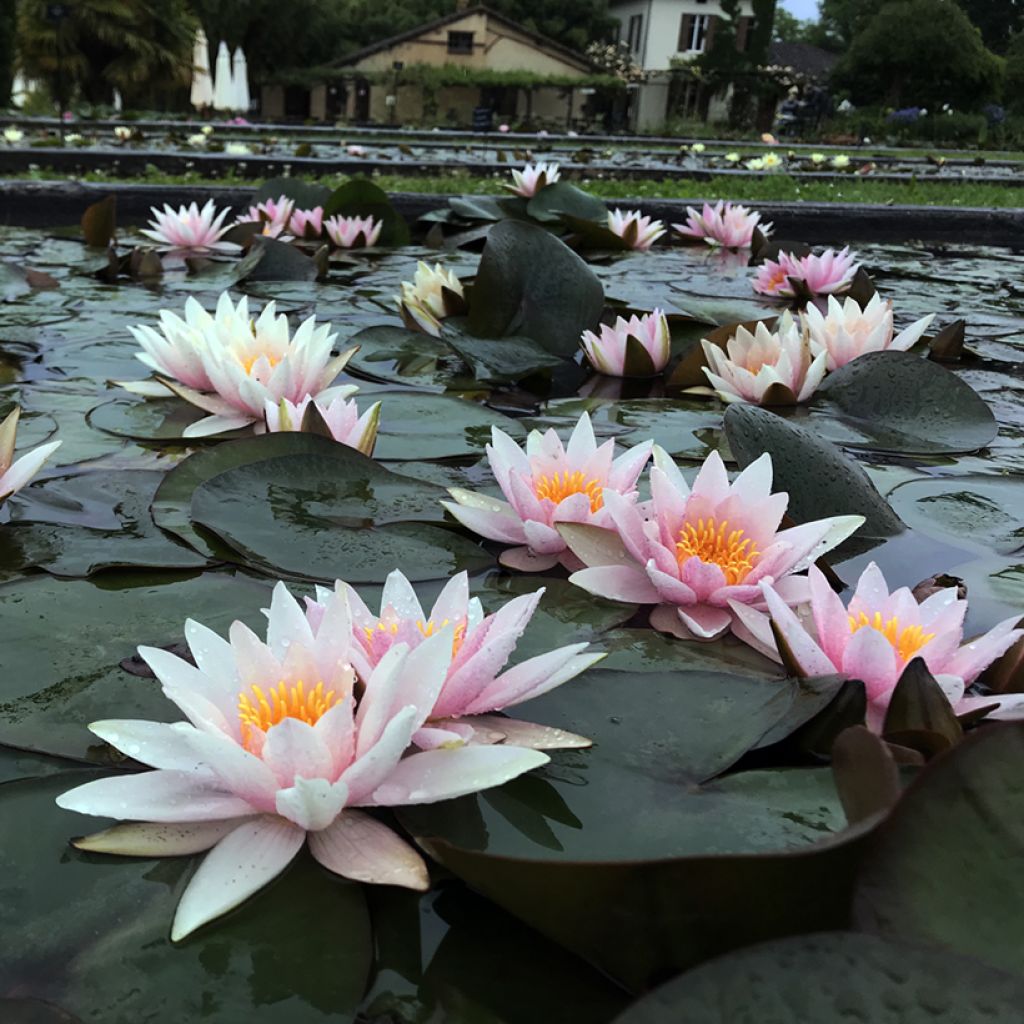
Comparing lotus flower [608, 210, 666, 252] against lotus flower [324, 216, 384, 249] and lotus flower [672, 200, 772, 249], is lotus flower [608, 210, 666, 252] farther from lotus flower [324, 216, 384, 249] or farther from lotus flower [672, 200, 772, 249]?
lotus flower [324, 216, 384, 249]

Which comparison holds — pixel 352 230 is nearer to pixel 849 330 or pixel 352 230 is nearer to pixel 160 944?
pixel 849 330

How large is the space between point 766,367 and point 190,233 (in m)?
2.30

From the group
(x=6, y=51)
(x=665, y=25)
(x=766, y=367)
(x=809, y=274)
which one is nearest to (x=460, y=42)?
(x=665, y=25)

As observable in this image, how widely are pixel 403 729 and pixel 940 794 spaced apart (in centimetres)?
32

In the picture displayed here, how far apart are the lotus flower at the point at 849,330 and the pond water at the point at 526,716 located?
0.59 feet

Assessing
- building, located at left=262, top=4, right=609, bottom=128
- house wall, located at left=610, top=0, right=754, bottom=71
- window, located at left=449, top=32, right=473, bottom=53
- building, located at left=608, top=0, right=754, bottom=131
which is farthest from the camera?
house wall, located at left=610, top=0, right=754, bottom=71

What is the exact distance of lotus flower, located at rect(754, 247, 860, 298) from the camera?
274cm

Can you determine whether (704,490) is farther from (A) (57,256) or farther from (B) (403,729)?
(A) (57,256)

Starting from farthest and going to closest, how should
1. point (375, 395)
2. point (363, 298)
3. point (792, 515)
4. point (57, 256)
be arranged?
point (57, 256)
point (363, 298)
point (375, 395)
point (792, 515)

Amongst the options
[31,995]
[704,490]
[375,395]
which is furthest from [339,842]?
[375,395]

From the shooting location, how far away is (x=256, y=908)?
61 cm

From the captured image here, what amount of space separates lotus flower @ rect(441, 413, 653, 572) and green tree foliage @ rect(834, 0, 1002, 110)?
38.1 metres

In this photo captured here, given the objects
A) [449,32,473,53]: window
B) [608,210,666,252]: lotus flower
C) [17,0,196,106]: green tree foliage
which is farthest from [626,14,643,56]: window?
[608,210,666,252]: lotus flower

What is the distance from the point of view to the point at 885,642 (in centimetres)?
77
